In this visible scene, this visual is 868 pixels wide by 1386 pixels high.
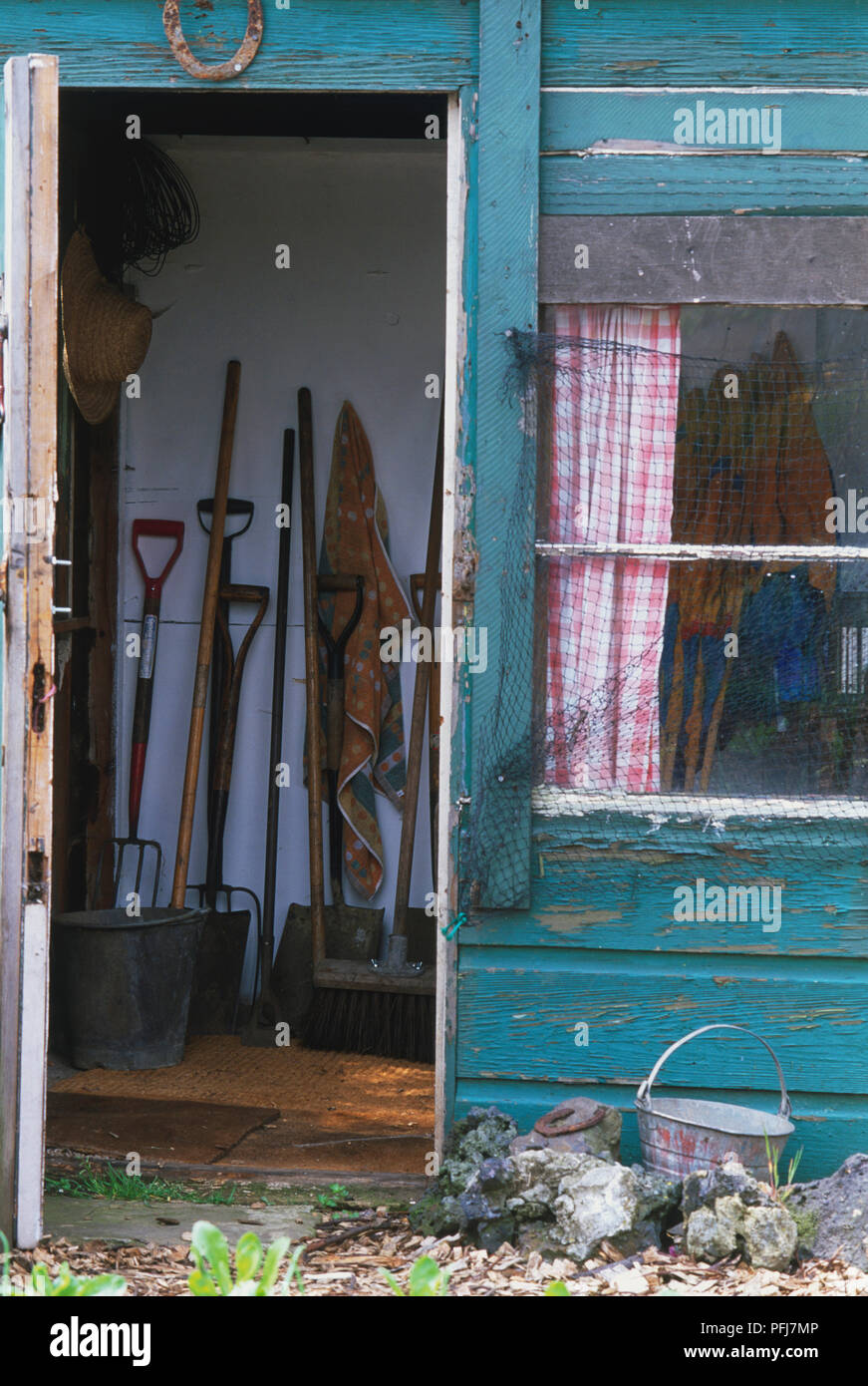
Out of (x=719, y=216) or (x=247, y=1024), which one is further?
(x=247, y=1024)

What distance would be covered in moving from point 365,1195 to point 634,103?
8.23ft

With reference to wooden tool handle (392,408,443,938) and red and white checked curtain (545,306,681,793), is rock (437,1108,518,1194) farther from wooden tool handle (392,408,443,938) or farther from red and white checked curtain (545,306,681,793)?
wooden tool handle (392,408,443,938)

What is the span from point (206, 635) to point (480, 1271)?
8.64 feet

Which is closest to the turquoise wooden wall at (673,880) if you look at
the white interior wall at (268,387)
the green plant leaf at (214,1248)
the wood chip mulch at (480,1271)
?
the wood chip mulch at (480,1271)

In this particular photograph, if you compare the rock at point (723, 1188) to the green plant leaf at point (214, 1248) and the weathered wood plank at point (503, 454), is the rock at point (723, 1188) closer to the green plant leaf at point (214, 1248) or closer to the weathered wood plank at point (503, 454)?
the weathered wood plank at point (503, 454)

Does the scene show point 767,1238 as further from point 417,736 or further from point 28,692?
point 417,736

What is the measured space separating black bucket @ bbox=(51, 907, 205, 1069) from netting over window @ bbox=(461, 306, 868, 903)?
1651 millimetres

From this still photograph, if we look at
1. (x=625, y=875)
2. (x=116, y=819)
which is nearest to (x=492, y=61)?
(x=625, y=875)

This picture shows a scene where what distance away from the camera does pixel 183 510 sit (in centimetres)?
514

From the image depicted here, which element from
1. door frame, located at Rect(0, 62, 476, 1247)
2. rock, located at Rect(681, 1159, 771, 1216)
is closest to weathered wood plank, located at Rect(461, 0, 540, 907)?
rock, located at Rect(681, 1159, 771, 1216)

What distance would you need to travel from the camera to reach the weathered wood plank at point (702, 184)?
3.15 m

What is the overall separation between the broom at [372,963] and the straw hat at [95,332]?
0.62 metres

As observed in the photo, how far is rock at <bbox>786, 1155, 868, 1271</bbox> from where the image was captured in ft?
9.16

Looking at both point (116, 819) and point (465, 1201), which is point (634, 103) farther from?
point (116, 819)
